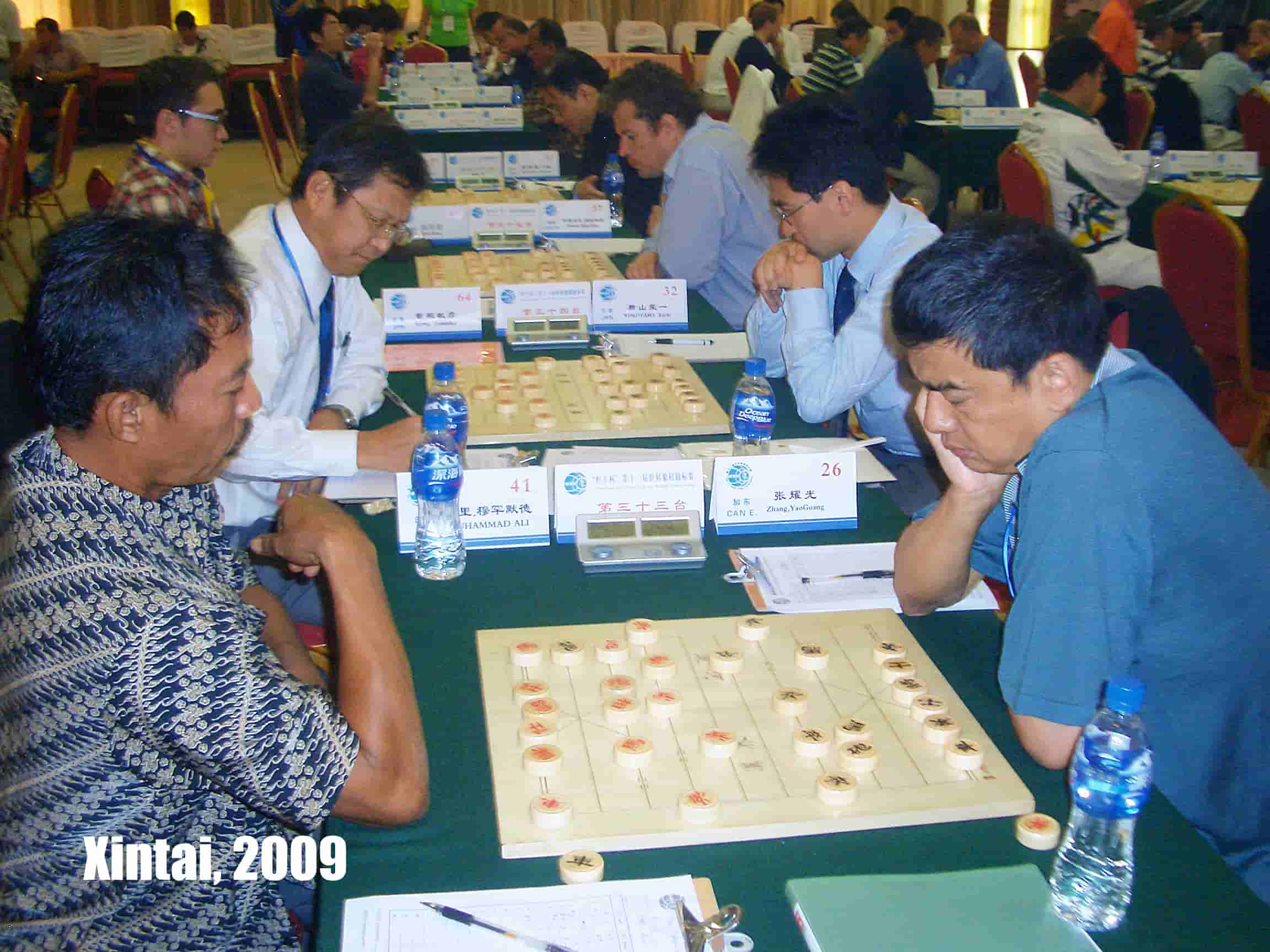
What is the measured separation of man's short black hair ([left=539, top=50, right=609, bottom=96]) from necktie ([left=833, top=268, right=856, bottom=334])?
2.57 m

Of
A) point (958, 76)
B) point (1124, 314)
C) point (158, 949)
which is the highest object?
point (958, 76)

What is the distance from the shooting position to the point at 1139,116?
6.70 metres

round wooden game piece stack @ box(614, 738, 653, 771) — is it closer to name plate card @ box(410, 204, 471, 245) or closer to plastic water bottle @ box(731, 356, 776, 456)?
plastic water bottle @ box(731, 356, 776, 456)

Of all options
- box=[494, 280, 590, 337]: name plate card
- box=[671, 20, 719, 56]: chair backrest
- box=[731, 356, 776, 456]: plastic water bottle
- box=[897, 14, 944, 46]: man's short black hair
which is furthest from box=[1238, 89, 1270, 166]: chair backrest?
box=[671, 20, 719, 56]: chair backrest

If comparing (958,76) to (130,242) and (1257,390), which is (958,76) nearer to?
(1257,390)

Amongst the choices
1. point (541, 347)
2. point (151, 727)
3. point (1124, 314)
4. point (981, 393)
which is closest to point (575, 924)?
point (151, 727)

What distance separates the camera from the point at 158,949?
1188mm

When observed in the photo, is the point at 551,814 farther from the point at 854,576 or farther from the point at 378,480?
the point at 378,480

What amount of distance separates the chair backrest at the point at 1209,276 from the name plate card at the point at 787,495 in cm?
202

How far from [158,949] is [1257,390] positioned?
11.3ft

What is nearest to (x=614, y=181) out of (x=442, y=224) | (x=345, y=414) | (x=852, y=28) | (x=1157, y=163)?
(x=442, y=224)

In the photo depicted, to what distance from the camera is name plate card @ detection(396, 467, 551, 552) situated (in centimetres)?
185

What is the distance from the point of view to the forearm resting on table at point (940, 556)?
5.24 feet

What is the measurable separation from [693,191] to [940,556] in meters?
2.19
